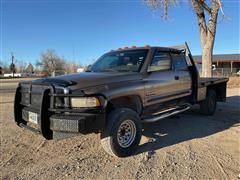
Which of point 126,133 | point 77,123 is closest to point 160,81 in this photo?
point 126,133

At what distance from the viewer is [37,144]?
4.94 meters

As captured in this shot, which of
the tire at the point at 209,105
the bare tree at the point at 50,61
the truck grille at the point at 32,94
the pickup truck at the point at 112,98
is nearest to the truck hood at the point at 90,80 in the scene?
the pickup truck at the point at 112,98

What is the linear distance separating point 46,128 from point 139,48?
2.76 metres

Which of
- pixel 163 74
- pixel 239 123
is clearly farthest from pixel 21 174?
pixel 239 123

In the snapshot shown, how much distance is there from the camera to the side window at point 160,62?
16.7ft

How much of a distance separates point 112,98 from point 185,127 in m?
2.89

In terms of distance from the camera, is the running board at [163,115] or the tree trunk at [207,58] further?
the tree trunk at [207,58]

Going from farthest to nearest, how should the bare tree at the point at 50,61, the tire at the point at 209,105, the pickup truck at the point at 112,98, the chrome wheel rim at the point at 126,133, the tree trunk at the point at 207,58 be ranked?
the bare tree at the point at 50,61 → the tree trunk at the point at 207,58 → the tire at the point at 209,105 → the chrome wheel rim at the point at 126,133 → the pickup truck at the point at 112,98

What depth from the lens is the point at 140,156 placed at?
426cm

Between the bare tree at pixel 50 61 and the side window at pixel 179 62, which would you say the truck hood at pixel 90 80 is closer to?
the side window at pixel 179 62

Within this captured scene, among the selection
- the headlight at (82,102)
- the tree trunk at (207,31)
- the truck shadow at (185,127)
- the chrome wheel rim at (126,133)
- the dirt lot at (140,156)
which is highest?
the tree trunk at (207,31)

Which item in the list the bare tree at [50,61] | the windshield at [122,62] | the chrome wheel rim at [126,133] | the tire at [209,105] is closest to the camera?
the chrome wheel rim at [126,133]

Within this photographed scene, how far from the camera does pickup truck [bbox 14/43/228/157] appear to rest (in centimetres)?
377

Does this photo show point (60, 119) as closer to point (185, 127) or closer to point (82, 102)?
point (82, 102)
